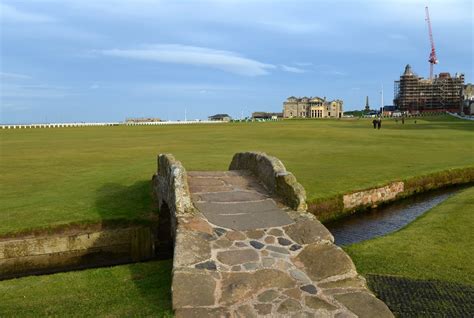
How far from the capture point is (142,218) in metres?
15.4

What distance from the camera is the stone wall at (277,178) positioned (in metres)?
11.3

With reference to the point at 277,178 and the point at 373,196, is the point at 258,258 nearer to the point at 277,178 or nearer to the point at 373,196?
the point at 277,178

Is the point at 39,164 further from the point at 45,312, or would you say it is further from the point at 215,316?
the point at 215,316

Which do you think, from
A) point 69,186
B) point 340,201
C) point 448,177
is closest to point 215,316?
point 340,201

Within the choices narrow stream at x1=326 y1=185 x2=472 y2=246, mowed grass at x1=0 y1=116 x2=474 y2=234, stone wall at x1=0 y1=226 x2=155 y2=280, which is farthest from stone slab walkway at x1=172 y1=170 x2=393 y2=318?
mowed grass at x1=0 y1=116 x2=474 y2=234

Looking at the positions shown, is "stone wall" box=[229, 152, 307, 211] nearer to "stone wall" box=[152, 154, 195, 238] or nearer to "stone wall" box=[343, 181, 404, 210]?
"stone wall" box=[152, 154, 195, 238]

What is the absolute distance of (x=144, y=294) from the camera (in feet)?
27.5

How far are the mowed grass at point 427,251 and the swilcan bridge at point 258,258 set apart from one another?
4.85 ft

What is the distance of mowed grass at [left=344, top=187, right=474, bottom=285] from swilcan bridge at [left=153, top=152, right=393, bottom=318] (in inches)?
58.2

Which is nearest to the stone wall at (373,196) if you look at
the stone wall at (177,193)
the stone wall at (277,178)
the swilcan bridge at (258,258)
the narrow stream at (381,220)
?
the narrow stream at (381,220)

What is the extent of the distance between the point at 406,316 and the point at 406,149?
31.8 meters

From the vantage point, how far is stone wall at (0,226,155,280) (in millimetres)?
13102

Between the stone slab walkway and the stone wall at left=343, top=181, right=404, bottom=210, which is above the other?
the stone slab walkway

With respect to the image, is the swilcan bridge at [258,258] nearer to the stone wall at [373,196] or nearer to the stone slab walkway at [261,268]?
the stone slab walkway at [261,268]
